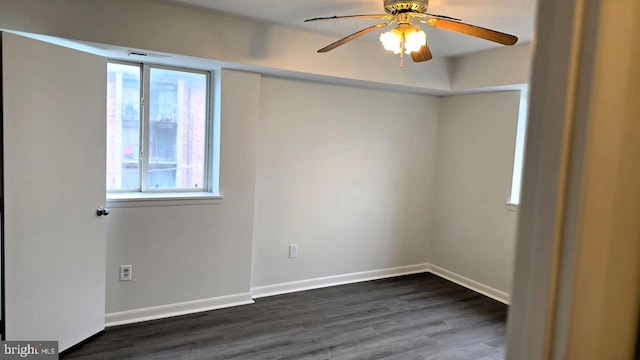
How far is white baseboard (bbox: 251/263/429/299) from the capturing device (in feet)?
12.6

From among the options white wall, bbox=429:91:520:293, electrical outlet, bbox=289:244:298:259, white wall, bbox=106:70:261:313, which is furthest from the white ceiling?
electrical outlet, bbox=289:244:298:259

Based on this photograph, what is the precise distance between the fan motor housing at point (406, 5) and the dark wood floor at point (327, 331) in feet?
7.27

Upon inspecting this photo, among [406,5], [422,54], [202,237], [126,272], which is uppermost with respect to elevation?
[406,5]

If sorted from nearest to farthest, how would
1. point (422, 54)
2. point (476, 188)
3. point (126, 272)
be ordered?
point (422, 54) < point (126, 272) < point (476, 188)

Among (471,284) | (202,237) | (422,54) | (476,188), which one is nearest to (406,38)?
(422,54)

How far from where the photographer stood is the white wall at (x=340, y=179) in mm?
3777

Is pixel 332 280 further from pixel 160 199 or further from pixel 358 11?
pixel 358 11

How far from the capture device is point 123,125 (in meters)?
3.24

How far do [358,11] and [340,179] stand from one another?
5.82ft

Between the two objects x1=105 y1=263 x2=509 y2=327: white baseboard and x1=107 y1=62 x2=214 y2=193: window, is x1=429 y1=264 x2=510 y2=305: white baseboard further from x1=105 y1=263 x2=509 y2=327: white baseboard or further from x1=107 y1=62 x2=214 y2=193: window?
x1=107 y1=62 x2=214 y2=193: window

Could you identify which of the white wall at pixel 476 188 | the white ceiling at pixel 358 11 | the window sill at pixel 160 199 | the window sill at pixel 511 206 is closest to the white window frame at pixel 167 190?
the window sill at pixel 160 199

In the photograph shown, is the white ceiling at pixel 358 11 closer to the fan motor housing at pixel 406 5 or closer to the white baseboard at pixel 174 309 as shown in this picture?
the fan motor housing at pixel 406 5

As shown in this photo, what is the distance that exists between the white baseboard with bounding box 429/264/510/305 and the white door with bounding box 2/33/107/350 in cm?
339

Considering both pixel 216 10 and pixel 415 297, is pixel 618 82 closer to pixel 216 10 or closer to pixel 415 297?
pixel 216 10
